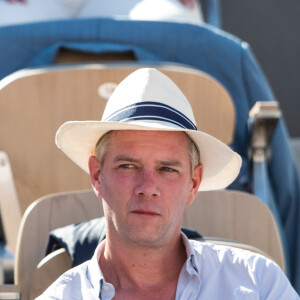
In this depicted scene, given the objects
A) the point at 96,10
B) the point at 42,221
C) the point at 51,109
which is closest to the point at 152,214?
the point at 42,221

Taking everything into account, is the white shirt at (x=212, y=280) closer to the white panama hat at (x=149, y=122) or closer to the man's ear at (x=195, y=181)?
the man's ear at (x=195, y=181)

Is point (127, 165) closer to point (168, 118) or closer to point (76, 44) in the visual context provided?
point (168, 118)

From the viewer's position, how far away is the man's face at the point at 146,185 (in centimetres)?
160

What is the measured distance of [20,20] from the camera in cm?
373

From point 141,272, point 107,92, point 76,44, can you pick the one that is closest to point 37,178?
point 107,92

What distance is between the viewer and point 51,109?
8.37 feet

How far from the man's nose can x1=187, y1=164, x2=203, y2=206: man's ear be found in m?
0.15

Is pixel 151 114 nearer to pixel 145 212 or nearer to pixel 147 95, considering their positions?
pixel 147 95

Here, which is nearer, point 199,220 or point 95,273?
point 95,273

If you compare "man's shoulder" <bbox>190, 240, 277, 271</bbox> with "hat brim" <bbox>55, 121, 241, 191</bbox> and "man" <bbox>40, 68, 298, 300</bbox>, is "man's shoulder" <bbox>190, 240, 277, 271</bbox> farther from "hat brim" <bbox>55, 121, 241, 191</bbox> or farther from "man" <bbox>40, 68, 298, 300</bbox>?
"hat brim" <bbox>55, 121, 241, 191</bbox>

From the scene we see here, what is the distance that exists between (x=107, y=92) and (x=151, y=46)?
0.55 metres

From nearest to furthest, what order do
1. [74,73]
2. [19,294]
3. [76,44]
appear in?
[19,294] → [74,73] → [76,44]

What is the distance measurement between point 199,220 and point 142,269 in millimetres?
479

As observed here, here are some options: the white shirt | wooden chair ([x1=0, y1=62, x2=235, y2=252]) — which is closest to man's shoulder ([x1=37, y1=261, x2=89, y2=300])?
the white shirt
